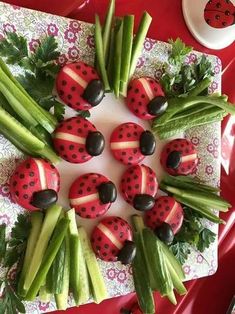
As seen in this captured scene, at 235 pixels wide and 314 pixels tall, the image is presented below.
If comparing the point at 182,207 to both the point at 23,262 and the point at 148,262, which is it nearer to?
the point at 148,262

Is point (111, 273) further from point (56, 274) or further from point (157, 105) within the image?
point (157, 105)

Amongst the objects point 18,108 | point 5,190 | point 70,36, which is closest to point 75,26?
point 70,36

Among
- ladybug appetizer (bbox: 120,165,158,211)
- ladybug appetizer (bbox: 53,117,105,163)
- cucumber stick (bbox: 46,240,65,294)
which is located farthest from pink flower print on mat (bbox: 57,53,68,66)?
cucumber stick (bbox: 46,240,65,294)

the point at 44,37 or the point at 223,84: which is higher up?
the point at 44,37

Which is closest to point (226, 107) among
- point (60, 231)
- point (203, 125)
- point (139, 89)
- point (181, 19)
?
point (203, 125)

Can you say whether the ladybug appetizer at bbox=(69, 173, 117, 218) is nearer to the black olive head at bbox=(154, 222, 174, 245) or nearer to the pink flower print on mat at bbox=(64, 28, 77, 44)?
the black olive head at bbox=(154, 222, 174, 245)

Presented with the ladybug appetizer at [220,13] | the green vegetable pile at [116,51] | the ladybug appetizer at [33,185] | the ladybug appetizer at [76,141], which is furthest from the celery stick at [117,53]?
the ladybug appetizer at [220,13]
